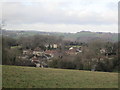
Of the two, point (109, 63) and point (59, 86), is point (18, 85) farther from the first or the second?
point (109, 63)

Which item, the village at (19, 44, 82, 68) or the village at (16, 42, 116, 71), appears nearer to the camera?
the village at (16, 42, 116, 71)

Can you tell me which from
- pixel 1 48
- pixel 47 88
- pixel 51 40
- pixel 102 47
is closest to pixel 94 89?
pixel 47 88

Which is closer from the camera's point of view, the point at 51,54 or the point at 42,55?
the point at 51,54

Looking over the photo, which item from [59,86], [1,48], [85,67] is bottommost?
[85,67]

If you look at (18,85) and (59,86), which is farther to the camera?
(59,86)

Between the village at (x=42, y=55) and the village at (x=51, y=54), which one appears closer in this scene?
the village at (x=51, y=54)

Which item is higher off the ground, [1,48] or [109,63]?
[1,48]

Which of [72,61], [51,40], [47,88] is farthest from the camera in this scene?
[51,40]

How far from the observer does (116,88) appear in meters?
8.50

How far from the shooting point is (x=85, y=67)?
24219mm

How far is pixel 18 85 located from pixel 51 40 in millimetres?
39064

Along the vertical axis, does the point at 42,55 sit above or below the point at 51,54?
below

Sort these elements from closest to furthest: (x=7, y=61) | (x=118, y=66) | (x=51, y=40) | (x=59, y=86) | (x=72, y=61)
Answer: (x=59, y=86), (x=7, y=61), (x=118, y=66), (x=72, y=61), (x=51, y=40)

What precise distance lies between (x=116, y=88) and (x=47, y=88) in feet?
10.7
